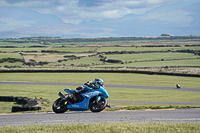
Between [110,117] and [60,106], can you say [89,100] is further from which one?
[60,106]

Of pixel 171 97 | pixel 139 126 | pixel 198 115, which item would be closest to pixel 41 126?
pixel 139 126

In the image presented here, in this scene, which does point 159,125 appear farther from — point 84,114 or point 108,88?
point 108,88

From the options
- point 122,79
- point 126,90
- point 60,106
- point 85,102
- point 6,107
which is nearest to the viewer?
point 85,102

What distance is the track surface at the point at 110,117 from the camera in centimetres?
1539

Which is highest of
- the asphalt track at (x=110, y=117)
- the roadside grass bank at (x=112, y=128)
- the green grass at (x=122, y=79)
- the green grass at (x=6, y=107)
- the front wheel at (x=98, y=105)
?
the front wheel at (x=98, y=105)

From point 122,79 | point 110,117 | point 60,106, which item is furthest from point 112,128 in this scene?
point 122,79

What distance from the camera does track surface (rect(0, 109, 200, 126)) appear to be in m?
15.4

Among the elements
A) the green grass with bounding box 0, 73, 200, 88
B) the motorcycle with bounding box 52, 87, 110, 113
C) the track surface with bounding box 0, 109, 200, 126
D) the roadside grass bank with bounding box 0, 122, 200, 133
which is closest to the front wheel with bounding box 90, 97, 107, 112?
the motorcycle with bounding box 52, 87, 110, 113

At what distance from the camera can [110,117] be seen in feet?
53.1

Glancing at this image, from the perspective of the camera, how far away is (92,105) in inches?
635

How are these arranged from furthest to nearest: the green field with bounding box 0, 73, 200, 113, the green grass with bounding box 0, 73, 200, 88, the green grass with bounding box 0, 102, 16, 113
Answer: the green grass with bounding box 0, 73, 200, 88 → the green field with bounding box 0, 73, 200, 113 → the green grass with bounding box 0, 102, 16, 113

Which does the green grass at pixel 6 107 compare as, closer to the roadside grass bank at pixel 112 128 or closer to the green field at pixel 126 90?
the green field at pixel 126 90

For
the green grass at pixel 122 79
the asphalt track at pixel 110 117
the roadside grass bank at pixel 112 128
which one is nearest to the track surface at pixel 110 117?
the asphalt track at pixel 110 117

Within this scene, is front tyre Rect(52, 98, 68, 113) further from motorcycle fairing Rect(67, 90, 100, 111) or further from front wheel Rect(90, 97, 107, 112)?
front wheel Rect(90, 97, 107, 112)
